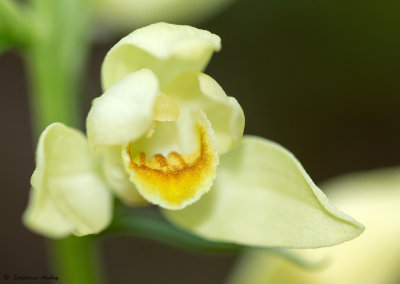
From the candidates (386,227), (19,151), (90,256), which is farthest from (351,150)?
(90,256)

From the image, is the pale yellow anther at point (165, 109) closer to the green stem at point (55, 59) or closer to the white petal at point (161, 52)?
the white petal at point (161, 52)

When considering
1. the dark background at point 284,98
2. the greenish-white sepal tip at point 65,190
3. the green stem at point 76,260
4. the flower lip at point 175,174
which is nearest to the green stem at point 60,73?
the green stem at point 76,260

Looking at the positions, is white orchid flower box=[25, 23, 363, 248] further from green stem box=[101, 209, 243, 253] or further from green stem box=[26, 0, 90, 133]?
green stem box=[26, 0, 90, 133]

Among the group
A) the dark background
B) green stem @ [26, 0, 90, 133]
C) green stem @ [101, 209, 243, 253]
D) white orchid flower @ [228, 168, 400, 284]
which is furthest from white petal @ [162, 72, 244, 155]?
the dark background

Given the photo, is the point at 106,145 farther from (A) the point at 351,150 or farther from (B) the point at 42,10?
(A) the point at 351,150

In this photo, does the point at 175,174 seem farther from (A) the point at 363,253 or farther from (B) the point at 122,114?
(A) the point at 363,253

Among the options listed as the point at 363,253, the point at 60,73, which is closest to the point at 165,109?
the point at 60,73
